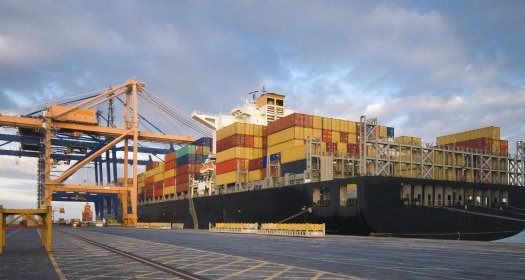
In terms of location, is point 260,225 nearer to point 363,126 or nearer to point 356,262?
point 363,126

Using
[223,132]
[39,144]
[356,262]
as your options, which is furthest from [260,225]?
[39,144]

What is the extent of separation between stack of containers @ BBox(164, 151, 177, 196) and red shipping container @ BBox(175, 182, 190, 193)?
95.3 inches

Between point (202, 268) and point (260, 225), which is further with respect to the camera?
point (260, 225)

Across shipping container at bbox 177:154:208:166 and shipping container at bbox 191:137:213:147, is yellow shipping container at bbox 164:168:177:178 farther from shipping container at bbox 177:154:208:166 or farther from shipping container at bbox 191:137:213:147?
shipping container at bbox 191:137:213:147

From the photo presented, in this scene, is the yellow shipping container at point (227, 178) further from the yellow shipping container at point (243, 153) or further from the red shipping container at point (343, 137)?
the red shipping container at point (343, 137)

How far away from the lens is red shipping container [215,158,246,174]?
60000 millimetres

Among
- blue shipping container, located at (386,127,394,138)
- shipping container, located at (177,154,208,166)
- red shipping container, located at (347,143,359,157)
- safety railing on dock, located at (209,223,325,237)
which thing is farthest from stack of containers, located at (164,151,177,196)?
blue shipping container, located at (386,127,394,138)

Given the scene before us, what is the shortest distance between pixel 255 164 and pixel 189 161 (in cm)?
2266

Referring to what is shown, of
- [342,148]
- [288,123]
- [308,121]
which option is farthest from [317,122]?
[342,148]

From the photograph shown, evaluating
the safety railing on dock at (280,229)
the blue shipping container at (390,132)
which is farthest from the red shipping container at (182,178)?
the blue shipping container at (390,132)

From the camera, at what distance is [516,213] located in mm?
48719

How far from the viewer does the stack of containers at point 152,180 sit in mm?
93500

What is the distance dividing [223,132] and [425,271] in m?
51.7

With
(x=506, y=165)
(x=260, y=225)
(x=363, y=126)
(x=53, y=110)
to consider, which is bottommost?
(x=260, y=225)
